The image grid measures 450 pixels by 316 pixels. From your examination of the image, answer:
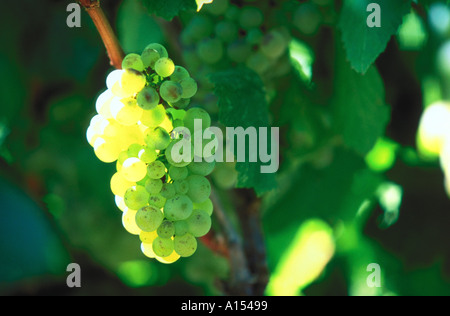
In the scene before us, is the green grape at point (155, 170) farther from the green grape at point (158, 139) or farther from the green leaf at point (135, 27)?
the green leaf at point (135, 27)

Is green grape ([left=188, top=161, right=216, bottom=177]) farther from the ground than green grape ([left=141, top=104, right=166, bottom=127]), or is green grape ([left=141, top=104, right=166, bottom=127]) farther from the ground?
green grape ([left=141, top=104, right=166, bottom=127])

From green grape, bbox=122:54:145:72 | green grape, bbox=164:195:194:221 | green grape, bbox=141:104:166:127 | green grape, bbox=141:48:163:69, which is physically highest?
green grape, bbox=141:48:163:69

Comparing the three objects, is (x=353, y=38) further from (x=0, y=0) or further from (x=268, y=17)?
(x=0, y=0)

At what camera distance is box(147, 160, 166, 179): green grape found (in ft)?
2.02

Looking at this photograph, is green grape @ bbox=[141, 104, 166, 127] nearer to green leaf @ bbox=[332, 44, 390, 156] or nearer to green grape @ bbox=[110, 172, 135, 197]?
green grape @ bbox=[110, 172, 135, 197]

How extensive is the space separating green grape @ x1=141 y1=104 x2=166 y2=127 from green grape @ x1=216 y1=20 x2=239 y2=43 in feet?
1.29

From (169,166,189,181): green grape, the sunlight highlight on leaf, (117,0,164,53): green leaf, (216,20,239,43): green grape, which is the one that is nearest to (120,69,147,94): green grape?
(169,166,189,181): green grape

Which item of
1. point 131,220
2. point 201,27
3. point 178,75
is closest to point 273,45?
point 201,27

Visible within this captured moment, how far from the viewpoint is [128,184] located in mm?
646

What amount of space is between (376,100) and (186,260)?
0.78 meters

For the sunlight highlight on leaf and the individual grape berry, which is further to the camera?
the sunlight highlight on leaf

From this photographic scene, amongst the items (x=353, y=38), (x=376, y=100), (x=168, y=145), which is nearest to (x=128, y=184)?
(x=168, y=145)

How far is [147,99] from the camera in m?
0.58

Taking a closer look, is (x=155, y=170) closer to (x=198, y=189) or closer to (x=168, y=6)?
(x=198, y=189)
